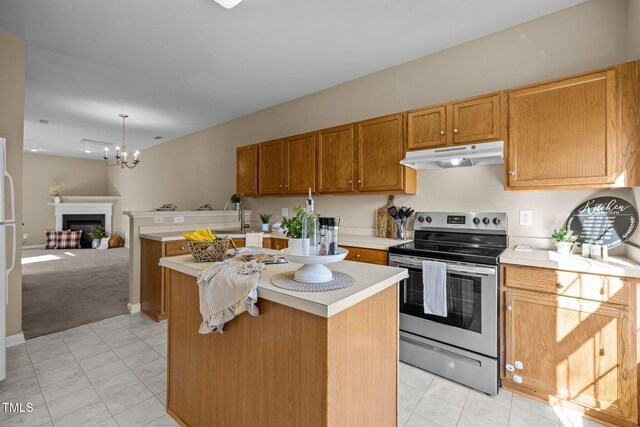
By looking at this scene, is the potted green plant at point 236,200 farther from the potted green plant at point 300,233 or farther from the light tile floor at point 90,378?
the potted green plant at point 300,233

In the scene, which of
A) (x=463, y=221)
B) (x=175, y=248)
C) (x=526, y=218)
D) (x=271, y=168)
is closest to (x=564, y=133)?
(x=526, y=218)

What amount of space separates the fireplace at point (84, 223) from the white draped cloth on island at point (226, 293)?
9278 mm

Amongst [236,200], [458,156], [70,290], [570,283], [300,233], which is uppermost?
[458,156]

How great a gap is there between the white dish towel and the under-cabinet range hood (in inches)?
33.2

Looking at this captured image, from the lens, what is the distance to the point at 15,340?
2.66 m

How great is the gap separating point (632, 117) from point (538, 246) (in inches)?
39.1

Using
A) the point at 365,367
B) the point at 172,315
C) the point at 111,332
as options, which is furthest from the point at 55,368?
the point at 365,367

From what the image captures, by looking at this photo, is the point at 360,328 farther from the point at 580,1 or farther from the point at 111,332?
the point at 111,332

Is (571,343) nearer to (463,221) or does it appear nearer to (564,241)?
(564,241)

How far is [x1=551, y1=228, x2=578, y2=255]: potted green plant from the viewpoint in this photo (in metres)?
2.00

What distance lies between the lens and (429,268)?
216 centimetres

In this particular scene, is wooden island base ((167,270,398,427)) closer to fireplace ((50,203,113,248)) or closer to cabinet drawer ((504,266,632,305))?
cabinet drawer ((504,266,632,305))

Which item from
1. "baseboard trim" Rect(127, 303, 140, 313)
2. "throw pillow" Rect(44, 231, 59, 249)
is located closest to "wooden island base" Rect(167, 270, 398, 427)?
"baseboard trim" Rect(127, 303, 140, 313)

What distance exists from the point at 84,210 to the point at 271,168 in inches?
306
